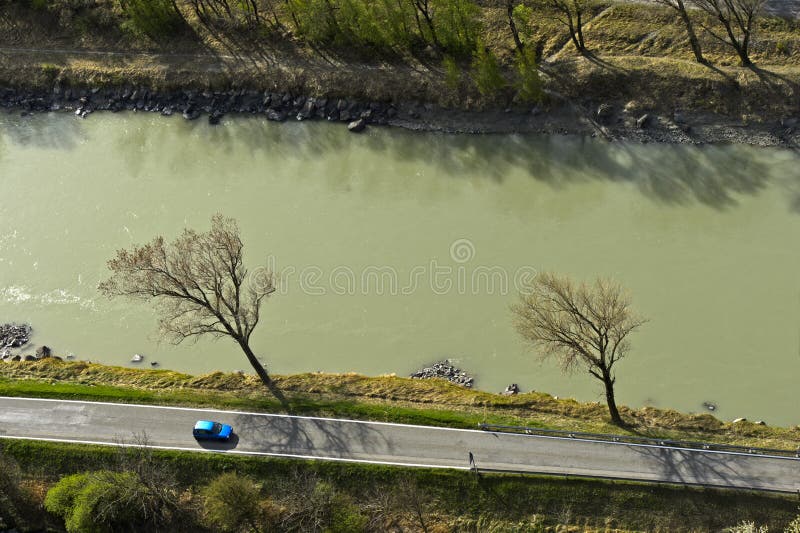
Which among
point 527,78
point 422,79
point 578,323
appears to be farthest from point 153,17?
point 578,323

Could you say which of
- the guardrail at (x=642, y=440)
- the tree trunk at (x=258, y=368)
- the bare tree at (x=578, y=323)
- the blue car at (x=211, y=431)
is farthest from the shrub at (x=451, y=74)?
the blue car at (x=211, y=431)

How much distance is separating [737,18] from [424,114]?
66.7 ft

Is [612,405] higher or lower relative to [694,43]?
lower

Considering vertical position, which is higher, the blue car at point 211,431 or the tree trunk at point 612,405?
the tree trunk at point 612,405

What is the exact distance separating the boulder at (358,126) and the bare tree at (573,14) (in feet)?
49.3

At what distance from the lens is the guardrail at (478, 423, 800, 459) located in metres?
28.1

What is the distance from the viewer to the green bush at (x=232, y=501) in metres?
26.5

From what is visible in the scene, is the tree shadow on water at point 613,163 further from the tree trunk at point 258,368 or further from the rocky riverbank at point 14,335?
the rocky riverbank at point 14,335

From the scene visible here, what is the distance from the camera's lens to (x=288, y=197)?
42.9 meters

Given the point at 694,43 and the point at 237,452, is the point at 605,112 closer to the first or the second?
the point at 694,43

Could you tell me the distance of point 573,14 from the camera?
1861 inches

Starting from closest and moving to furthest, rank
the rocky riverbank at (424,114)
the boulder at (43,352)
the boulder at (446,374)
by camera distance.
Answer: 1. the boulder at (446,374)
2. the boulder at (43,352)
3. the rocky riverbank at (424,114)

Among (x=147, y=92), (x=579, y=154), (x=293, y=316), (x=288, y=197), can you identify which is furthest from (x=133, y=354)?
(x=579, y=154)

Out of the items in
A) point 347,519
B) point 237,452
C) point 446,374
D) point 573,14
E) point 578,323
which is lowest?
point 347,519
